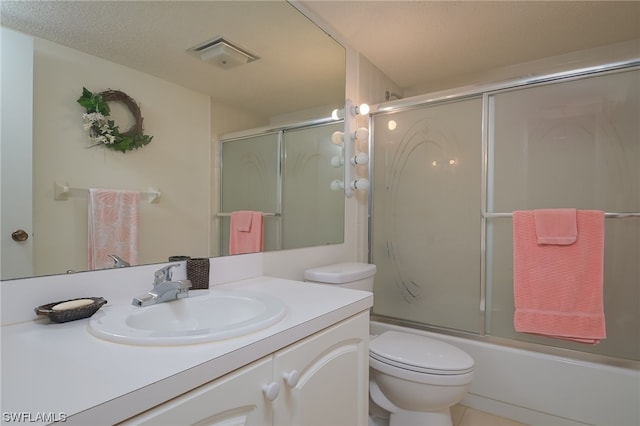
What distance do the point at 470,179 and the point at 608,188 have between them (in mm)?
667

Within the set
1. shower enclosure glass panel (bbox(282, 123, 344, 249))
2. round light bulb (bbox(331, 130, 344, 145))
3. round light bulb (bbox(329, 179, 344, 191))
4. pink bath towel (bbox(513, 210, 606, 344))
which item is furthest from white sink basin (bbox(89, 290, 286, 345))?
pink bath towel (bbox(513, 210, 606, 344))

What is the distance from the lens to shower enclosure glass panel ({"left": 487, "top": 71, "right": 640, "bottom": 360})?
1.69 metres

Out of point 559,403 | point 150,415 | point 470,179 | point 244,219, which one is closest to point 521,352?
point 559,403

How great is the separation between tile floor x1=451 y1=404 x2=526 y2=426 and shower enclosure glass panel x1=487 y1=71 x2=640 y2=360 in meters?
0.42

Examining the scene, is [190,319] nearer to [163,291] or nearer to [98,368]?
[163,291]

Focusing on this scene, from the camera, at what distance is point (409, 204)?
2160 mm

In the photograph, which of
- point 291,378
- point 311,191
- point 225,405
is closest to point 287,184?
point 311,191

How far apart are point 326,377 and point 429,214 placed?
1.46 m

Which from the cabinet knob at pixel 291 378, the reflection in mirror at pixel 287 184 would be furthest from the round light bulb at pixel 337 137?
the cabinet knob at pixel 291 378

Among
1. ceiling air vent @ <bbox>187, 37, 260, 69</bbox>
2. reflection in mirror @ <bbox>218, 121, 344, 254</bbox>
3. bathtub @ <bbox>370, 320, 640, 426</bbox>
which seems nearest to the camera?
ceiling air vent @ <bbox>187, 37, 260, 69</bbox>

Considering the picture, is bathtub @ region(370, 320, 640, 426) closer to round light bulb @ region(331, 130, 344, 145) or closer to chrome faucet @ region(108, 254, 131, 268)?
round light bulb @ region(331, 130, 344, 145)

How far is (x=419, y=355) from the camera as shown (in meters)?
1.41

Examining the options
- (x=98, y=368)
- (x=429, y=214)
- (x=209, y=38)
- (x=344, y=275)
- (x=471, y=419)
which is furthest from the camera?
(x=429, y=214)

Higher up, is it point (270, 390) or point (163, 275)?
point (163, 275)
